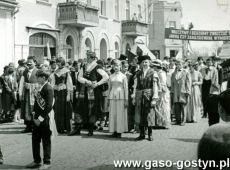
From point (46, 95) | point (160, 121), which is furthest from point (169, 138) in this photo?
point (46, 95)

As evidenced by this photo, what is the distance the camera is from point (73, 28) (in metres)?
26.4

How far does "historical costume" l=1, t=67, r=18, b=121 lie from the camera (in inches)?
582

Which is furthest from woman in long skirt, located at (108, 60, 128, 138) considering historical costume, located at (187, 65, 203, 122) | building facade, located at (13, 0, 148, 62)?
building facade, located at (13, 0, 148, 62)

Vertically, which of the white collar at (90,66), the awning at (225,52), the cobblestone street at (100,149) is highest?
the awning at (225,52)

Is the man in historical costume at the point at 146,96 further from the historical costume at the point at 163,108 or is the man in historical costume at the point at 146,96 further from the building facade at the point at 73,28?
the building facade at the point at 73,28

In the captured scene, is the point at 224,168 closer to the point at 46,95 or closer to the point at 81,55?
the point at 46,95

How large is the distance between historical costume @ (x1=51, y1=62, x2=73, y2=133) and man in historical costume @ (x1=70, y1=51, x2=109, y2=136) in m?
0.38

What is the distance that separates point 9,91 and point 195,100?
6.31 meters

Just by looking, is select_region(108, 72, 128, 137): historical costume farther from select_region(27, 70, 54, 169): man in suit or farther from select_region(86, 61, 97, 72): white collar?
select_region(27, 70, 54, 169): man in suit

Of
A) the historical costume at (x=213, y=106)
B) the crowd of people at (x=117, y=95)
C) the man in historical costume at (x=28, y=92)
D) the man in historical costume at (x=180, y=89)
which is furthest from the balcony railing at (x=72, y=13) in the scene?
the historical costume at (x=213, y=106)

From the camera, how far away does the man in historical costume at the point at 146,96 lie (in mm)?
9977

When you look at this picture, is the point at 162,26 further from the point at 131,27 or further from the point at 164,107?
the point at 164,107

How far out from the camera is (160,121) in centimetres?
1242

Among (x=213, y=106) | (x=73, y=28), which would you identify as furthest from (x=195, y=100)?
(x=73, y=28)
